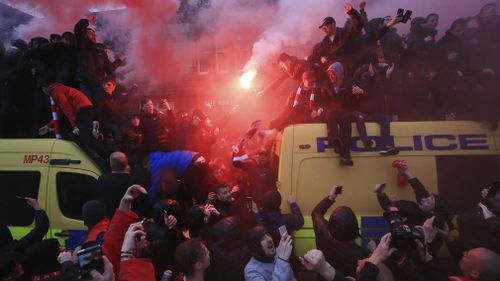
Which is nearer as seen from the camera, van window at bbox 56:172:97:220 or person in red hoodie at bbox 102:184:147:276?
person in red hoodie at bbox 102:184:147:276

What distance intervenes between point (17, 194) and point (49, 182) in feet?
1.34

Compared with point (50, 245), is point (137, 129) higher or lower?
higher

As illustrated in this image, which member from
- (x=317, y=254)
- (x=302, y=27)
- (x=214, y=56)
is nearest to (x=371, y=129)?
(x=317, y=254)

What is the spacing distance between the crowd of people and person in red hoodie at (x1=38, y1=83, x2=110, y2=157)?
0.02m

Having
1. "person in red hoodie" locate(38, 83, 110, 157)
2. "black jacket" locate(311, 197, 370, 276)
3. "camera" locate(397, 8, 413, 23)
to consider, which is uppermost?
"camera" locate(397, 8, 413, 23)

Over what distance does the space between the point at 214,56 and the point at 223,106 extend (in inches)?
100.0

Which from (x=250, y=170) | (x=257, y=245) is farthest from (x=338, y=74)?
(x=257, y=245)

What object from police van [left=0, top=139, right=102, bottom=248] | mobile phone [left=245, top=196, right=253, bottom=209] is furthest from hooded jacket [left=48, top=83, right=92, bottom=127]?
mobile phone [left=245, top=196, right=253, bottom=209]

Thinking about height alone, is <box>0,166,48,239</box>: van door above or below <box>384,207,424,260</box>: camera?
above

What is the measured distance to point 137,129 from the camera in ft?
16.4

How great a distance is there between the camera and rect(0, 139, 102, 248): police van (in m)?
4.13

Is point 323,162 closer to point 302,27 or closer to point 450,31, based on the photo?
point 450,31

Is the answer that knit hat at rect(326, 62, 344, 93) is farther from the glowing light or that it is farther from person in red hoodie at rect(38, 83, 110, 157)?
person in red hoodie at rect(38, 83, 110, 157)

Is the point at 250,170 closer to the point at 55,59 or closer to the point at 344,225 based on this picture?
the point at 344,225
